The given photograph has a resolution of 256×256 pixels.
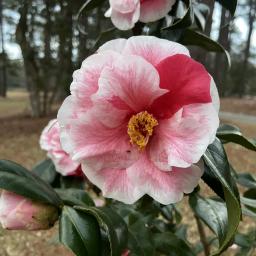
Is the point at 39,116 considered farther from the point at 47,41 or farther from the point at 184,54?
the point at 184,54

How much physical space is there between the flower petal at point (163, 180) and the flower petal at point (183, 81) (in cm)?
9

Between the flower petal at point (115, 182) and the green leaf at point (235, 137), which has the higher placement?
the green leaf at point (235, 137)

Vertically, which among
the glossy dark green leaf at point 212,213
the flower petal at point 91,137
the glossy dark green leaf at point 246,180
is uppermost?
the flower petal at point 91,137

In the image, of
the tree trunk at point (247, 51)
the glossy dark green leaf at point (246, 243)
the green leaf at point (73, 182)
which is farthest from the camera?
the tree trunk at point (247, 51)

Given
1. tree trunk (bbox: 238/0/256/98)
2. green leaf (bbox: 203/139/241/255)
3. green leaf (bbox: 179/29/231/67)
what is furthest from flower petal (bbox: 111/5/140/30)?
tree trunk (bbox: 238/0/256/98)

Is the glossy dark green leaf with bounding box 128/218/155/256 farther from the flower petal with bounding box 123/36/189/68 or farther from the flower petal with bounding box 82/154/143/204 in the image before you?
the flower petal with bounding box 123/36/189/68

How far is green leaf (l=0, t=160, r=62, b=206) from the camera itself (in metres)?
0.83

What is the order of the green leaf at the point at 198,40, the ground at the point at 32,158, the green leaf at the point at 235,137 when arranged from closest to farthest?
the green leaf at the point at 235,137 < the green leaf at the point at 198,40 < the ground at the point at 32,158

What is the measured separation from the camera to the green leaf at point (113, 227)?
2.66 ft

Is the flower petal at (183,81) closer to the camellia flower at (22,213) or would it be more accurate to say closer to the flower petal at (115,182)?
the flower petal at (115,182)

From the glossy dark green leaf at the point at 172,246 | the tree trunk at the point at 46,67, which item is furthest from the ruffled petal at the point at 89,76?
the tree trunk at the point at 46,67

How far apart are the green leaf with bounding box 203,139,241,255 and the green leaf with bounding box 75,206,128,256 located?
19cm

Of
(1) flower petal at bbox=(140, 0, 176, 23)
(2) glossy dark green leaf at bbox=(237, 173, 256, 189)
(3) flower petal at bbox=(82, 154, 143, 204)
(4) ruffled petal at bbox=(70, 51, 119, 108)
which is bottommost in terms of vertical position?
(2) glossy dark green leaf at bbox=(237, 173, 256, 189)

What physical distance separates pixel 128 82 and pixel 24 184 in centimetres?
35
